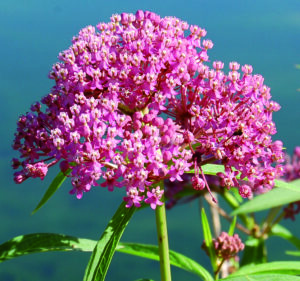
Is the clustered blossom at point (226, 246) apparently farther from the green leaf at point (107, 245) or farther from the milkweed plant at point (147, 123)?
the green leaf at point (107, 245)

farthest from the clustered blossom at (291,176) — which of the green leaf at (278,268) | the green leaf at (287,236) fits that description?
the green leaf at (278,268)

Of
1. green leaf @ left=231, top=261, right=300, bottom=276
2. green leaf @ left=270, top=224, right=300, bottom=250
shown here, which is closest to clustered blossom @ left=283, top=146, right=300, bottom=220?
green leaf @ left=270, top=224, right=300, bottom=250

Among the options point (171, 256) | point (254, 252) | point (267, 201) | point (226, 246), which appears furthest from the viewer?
point (254, 252)

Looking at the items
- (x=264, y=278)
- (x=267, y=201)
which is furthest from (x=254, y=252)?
(x=267, y=201)

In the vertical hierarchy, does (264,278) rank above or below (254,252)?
below

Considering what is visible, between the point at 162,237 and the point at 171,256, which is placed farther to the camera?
the point at 171,256

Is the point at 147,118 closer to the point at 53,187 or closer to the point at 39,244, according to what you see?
the point at 53,187
